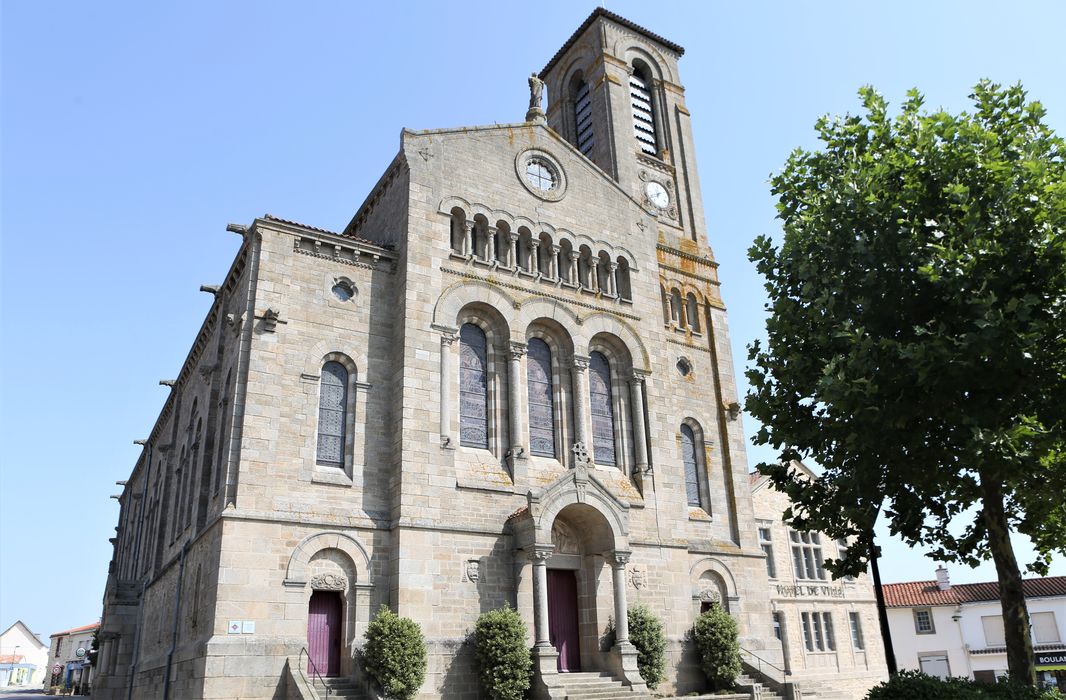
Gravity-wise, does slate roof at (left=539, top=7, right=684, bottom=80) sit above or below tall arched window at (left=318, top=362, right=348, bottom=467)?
above

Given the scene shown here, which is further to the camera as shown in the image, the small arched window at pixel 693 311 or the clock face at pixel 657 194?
the clock face at pixel 657 194

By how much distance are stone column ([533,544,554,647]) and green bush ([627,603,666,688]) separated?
2754 mm

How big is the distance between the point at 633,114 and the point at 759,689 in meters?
23.7

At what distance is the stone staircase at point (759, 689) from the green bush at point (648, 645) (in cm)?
266

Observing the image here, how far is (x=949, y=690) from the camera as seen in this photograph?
Result: 15914 millimetres

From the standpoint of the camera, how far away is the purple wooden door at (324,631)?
19797mm

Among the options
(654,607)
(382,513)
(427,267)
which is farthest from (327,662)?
(427,267)

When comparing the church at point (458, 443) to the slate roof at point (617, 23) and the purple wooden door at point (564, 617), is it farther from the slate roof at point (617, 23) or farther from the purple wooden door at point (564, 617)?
the slate roof at point (617, 23)

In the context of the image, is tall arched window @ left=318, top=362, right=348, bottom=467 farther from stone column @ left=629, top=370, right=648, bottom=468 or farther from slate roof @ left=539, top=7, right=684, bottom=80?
slate roof @ left=539, top=7, right=684, bottom=80

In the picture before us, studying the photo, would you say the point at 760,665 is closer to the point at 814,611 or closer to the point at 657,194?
the point at 814,611

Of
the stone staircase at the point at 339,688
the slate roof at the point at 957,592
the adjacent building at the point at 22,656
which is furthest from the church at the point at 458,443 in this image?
the adjacent building at the point at 22,656

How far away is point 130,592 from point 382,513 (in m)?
19.4

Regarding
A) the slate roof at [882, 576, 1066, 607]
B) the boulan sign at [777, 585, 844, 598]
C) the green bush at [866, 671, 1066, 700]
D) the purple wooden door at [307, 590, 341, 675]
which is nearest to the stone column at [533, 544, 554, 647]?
the purple wooden door at [307, 590, 341, 675]

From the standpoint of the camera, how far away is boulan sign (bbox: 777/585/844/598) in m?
37.4
